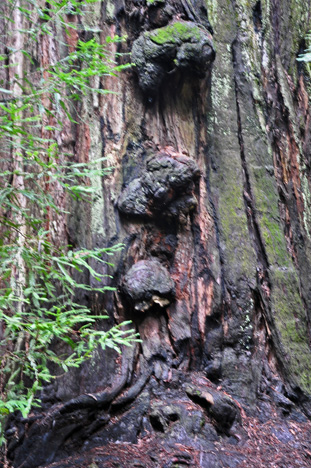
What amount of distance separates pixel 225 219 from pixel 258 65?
1.87 m

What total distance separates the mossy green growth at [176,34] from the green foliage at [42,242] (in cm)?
55

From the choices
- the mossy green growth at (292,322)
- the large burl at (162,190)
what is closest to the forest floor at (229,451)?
the mossy green growth at (292,322)

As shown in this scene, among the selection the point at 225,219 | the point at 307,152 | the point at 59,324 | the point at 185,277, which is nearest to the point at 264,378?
the point at 185,277

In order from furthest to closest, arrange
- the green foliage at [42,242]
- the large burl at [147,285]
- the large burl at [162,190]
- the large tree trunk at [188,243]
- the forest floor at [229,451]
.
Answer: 1. the large burl at [162,190]
2. the large burl at [147,285]
3. the large tree trunk at [188,243]
4. the forest floor at [229,451]
5. the green foliage at [42,242]

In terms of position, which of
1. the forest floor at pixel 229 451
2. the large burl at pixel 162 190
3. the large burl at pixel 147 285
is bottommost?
the forest floor at pixel 229 451

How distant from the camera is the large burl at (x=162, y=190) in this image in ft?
12.9

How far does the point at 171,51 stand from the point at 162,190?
4.26 ft

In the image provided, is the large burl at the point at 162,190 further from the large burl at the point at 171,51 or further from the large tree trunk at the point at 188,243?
the large burl at the point at 171,51

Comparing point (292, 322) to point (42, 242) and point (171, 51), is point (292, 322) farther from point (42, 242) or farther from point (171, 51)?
point (171, 51)

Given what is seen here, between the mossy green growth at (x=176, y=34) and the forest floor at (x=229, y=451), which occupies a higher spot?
the mossy green growth at (x=176, y=34)

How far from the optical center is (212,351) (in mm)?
3852

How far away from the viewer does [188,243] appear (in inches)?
161

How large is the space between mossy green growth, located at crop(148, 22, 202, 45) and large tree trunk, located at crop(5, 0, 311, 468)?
10 millimetres

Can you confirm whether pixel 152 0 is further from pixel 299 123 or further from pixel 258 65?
pixel 299 123
